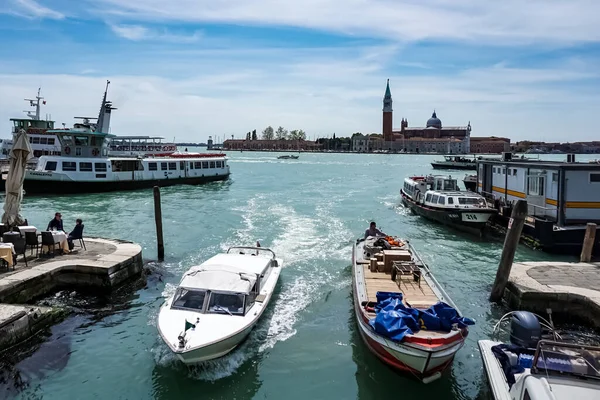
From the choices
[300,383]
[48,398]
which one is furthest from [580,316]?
[48,398]

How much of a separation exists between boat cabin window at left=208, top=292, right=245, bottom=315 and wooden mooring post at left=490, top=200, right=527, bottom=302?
8.88 meters

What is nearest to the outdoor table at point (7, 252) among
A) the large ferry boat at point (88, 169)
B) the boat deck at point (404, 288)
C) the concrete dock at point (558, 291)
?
the boat deck at point (404, 288)

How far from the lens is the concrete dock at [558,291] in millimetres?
14102

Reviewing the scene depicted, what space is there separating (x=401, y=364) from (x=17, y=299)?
10985 mm

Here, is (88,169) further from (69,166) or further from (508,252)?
(508,252)

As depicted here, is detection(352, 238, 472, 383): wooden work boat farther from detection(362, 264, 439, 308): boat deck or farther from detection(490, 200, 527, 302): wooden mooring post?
detection(490, 200, 527, 302): wooden mooring post

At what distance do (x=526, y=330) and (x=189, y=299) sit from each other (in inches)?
320

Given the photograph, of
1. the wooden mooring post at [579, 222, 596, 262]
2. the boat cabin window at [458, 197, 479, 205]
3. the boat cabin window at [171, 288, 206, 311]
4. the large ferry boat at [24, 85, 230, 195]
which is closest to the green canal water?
the boat cabin window at [171, 288, 206, 311]

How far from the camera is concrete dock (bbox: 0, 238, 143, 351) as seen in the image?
12.4 m

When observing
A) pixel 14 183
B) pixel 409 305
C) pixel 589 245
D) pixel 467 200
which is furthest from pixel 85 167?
pixel 589 245

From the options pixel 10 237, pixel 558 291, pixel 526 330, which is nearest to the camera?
pixel 526 330

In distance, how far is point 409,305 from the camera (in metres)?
12.2

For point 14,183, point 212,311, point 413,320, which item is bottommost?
point 212,311

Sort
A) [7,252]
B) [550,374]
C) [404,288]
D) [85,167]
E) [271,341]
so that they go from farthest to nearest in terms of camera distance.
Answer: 1. [85,167]
2. [7,252]
3. [404,288]
4. [271,341]
5. [550,374]
